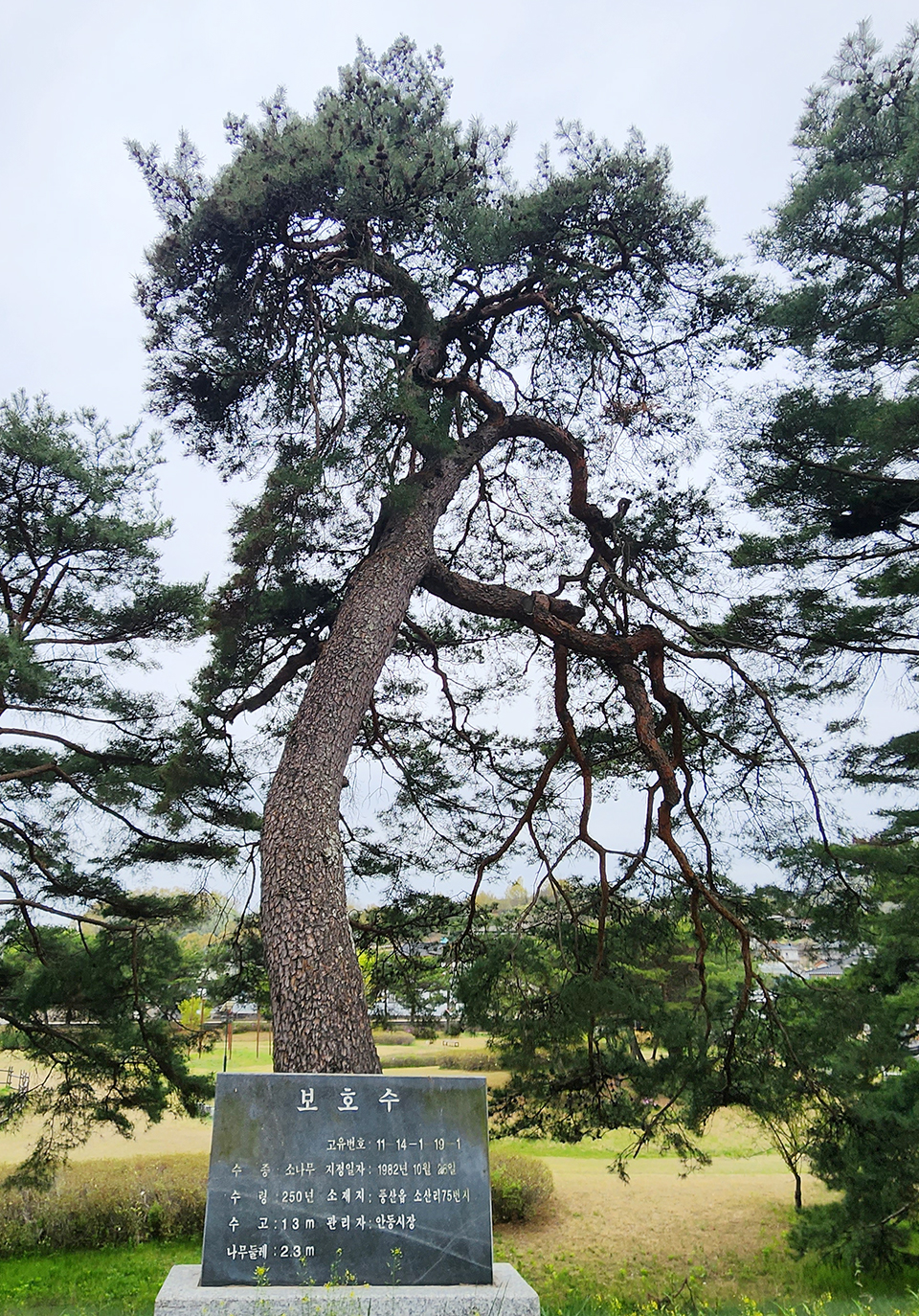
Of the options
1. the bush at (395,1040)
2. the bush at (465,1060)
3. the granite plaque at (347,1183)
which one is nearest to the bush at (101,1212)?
the bush at (465,1060)

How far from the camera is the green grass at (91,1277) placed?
20.0ft

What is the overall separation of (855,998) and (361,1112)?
11.5ft

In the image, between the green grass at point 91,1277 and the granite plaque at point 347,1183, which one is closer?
the granite plaque at point 347,1183

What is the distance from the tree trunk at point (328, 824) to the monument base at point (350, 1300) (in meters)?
0.71

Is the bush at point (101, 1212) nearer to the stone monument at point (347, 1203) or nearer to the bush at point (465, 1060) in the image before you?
the bush at point (465, 1060)

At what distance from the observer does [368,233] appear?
468 centimetres

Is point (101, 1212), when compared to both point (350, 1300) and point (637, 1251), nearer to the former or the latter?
point (637, 1251)

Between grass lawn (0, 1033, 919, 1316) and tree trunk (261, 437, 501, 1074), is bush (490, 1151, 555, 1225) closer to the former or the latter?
grass lawn (0, 1033, 919, 1316)

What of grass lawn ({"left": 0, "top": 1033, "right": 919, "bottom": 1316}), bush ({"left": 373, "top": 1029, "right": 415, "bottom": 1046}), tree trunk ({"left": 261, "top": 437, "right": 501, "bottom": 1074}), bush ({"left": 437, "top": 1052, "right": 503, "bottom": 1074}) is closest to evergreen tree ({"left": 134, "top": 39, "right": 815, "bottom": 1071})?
tree trunk ({"left": 261, "top": 437, "right": 501, "bottom": 1074})

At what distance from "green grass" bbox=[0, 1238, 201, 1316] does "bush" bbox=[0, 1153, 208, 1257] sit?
20 cm

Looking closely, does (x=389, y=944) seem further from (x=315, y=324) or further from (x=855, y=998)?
(x=315, y=324)

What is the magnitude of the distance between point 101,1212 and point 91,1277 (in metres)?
1.74

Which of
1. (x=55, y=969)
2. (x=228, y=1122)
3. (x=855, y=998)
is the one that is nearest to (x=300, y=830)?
(x=228, y=1122)

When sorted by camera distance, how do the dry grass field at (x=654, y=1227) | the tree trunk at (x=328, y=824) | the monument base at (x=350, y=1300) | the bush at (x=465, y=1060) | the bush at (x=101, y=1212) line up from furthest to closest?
the bush at (x=465, y=1060), the bush at (x=101, y=1212), the dry grass field at (x=654, y=1227), the tree trunk at (x=328, y=824), the monument base at (x=350, y=1300)
